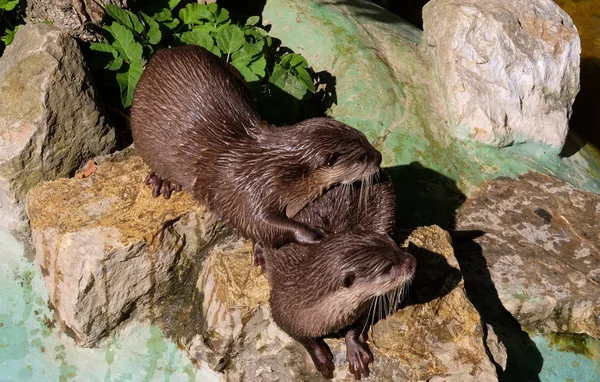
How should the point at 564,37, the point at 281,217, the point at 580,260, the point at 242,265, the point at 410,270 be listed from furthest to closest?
the point at 564,37, the point at 580,260, the point at 242,265, the point at 281,217, the point at 410,270

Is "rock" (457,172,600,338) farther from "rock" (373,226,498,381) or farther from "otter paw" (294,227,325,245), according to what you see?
"otter paw" (294,227,325,245)

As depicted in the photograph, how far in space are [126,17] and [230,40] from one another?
500mm

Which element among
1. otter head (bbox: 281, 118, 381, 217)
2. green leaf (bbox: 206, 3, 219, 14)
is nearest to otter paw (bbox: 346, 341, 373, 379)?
otter head (bbox: 281, 118, 381, 217)

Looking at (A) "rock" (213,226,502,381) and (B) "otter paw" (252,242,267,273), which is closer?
(A) "rock" (213,226,502,381)

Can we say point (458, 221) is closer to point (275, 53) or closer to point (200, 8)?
point (275, 53)

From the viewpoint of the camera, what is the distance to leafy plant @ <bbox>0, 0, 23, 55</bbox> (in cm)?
356

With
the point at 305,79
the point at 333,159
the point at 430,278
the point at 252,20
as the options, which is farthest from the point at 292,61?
the point at 430,278

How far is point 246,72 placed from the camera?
139 inches

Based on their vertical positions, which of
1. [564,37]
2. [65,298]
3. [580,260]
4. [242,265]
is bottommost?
[65,298]

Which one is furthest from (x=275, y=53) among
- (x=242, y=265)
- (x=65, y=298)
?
(x=65, y=298)

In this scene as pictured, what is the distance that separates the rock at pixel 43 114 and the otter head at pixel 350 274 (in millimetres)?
1342

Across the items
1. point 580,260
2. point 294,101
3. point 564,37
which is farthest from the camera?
point 564,37

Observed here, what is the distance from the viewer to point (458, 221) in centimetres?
343

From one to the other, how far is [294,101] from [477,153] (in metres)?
0.96
